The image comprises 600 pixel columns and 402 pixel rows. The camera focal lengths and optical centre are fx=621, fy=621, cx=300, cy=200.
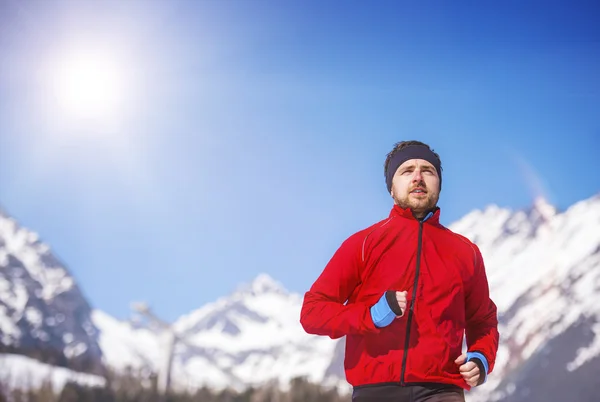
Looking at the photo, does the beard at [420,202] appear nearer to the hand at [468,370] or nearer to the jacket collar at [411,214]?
the jacket collar at [411,214]

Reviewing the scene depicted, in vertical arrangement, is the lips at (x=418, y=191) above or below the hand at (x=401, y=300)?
above

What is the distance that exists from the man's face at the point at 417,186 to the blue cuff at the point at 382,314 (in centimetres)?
68

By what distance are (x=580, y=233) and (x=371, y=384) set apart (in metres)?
174

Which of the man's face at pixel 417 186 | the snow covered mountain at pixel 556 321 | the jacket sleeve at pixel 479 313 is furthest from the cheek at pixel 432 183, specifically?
the snow covered mountain at pixel 556 321

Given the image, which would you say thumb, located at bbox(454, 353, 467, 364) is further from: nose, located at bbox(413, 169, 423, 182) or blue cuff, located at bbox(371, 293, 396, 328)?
nose, located at bbox(413, 169, 423, 182)

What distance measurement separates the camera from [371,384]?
9.77 feet

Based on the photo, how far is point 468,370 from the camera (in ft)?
9.60

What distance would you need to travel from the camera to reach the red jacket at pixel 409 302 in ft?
9.66

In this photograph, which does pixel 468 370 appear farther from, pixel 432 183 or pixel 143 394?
pixel 143 394

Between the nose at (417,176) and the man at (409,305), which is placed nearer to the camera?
the man at (409,305)

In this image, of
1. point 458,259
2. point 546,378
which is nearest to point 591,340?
point 546,378

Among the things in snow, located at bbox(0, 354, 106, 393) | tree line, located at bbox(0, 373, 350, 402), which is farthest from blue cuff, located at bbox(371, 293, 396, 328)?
snow, located at bbox(0, 354, 106, 393)

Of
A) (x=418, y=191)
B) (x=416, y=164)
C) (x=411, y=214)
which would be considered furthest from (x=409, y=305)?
(x=416, y=164)

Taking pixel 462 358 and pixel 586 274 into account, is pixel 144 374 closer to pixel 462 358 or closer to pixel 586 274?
pixel 462 358
